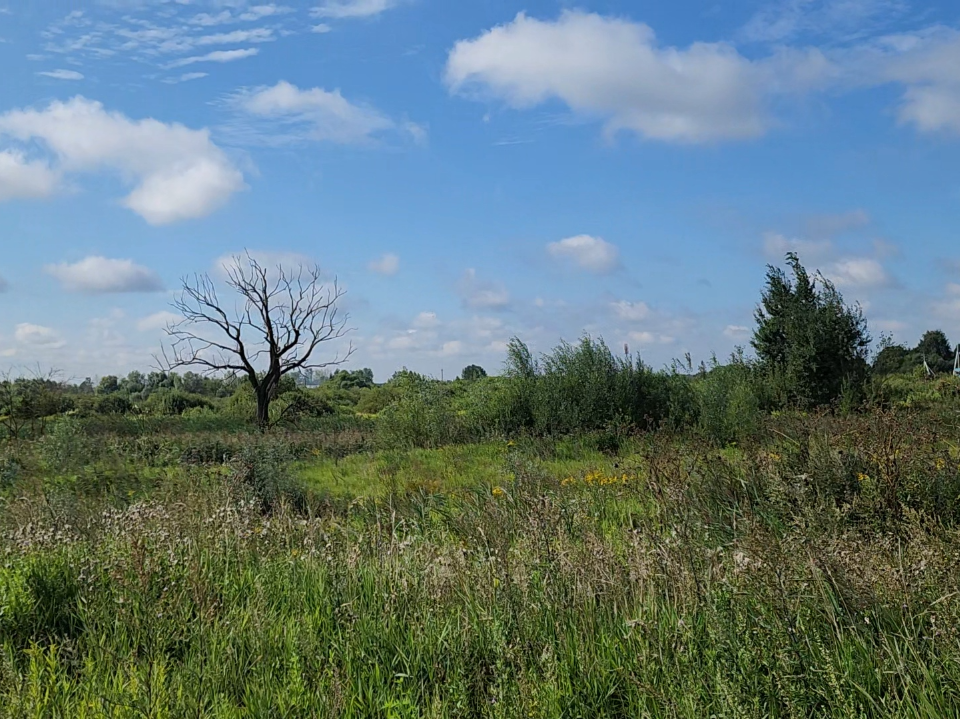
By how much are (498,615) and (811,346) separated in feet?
73.8

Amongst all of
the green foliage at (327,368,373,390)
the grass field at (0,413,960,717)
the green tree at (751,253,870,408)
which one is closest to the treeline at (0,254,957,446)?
the green tree at (751,253,870,408)

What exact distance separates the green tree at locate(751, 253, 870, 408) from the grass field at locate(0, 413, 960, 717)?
18.5 metres

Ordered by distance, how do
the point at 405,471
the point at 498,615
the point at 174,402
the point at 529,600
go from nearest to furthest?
the point at 498,615 → the point at 529,600 → the point at 405,471 → the point at 174,402

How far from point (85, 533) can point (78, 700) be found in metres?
2.97

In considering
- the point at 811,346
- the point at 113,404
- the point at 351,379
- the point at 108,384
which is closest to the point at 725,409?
the point at 811,346

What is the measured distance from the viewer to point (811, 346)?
948 inches

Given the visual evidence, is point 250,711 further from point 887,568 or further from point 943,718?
point 887,568

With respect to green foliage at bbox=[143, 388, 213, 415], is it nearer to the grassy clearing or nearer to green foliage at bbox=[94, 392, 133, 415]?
green foliage at bbox=[94, 392, 133, 415]

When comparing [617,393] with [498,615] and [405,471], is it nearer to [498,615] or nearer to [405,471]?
[405,471]

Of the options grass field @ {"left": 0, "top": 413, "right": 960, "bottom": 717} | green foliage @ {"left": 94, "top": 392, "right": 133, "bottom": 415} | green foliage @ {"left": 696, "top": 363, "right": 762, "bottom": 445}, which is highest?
green foliage @ {"left": 94, "top": 392, "right": 133, "bottom": 415}

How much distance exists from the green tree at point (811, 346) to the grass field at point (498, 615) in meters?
18.5

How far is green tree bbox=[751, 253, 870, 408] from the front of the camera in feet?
79.0

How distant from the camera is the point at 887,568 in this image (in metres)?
4.02

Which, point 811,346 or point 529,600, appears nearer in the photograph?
point 529,600
